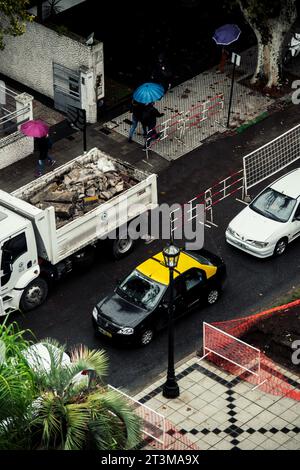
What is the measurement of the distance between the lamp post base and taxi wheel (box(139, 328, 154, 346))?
74.3 inches

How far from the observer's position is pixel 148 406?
26.7m

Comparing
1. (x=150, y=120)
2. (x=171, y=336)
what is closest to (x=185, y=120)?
(x=150, y=120)

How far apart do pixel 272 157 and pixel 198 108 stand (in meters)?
3.73

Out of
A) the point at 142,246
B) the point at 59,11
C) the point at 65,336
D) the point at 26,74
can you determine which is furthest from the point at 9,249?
the point at 59,11

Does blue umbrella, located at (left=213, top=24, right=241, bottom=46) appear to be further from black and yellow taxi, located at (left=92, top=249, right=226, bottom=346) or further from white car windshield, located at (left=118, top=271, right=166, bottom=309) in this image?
white car windshield, located at (left=118, top=271, right=166, bottom=309)

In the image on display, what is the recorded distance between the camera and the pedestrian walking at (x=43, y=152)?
3438 cm

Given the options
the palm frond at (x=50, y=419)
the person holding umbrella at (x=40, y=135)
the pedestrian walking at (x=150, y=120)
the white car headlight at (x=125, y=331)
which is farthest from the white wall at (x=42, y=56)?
the palm frond at (x=50, y=419)

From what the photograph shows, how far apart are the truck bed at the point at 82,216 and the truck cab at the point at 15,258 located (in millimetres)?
292

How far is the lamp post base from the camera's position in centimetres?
2678

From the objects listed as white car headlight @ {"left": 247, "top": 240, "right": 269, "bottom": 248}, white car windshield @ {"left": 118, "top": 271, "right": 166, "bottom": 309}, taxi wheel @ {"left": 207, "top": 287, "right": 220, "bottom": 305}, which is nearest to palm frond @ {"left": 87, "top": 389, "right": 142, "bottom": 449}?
white car windshield @ {"left": 118, "top": 271, "right": 166, "bottom": 309}

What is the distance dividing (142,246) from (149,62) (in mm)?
10225

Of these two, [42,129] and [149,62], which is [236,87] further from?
[42,129]

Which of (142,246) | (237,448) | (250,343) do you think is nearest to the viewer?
(237,448)

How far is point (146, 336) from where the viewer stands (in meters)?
28.6
